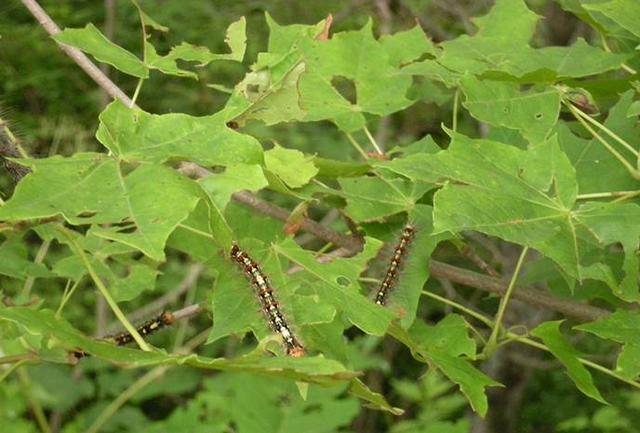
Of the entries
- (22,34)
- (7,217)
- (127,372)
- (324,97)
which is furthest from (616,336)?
(22,34)

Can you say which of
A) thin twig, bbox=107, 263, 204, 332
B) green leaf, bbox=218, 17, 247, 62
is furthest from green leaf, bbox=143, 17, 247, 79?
thin twig, bbox=107, 263, 204, 332

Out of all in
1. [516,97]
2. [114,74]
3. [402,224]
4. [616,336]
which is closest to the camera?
[616,336]

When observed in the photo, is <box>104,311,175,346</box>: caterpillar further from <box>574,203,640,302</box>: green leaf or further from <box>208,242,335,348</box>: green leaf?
<box>574,203,640,302</box>: green leaf

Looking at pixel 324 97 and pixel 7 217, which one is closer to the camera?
pixel 7 217

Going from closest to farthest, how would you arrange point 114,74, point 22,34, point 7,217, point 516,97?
point 7,217, point 516,97, point 22,34, point 114,74

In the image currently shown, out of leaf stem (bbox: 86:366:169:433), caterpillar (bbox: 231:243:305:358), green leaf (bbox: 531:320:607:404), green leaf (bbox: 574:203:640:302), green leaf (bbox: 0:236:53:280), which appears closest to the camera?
caterpillar (bbox: 231:243:305:358)

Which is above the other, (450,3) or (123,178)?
(123,178)

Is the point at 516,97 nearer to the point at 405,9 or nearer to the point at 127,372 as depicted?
the point at 405,9
